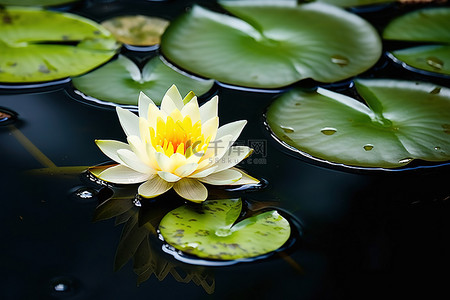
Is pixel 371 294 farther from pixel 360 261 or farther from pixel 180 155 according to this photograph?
pixel 180 155

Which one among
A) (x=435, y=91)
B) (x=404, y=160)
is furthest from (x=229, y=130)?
(x=435, y=91)

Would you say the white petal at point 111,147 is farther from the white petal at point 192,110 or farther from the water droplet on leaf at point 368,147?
the water droplet on leaf at point 368,147

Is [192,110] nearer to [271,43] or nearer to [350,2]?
[271,43]

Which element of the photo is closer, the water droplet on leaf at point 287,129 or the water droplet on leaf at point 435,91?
the water droplet on leaf at point 287,129

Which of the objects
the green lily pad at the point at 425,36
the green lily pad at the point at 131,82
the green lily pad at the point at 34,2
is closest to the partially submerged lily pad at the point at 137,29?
the green lily pad at the point at 131,82

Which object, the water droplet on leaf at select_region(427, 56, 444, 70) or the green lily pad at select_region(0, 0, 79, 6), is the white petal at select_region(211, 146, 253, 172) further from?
the green lily pad at select_region(0, 0, 79, 6)

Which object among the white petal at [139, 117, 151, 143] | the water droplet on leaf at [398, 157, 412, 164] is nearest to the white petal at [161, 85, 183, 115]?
the white petal at [139, 117, 151, 143]
